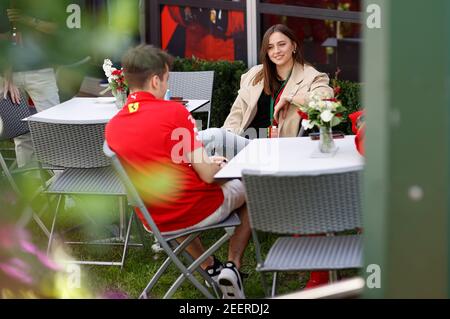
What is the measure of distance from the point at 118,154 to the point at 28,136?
2.27m

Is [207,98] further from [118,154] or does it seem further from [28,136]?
[118,154]

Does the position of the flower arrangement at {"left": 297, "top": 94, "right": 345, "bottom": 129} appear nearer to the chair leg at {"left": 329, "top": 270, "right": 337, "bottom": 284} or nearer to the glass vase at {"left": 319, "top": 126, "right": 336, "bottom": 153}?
the glass vase at {"left": 319, "top": 126, "right": 336, "bottom": 153}

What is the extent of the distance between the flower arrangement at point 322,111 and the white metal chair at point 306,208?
687 mm

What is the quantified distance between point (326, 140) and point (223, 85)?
10.6ft

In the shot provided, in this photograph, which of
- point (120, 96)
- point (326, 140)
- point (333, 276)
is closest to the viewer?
point (333, 276)

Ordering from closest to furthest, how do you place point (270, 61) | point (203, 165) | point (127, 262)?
point (203, 165)
point (127, 262)
point (270, 61)

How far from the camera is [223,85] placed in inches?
284

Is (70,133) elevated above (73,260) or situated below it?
above

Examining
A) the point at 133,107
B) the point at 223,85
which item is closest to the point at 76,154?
the point at 133,107

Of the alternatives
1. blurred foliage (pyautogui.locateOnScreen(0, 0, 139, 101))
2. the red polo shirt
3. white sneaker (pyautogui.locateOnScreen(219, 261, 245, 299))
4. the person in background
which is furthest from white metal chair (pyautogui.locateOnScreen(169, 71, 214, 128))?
the person in background

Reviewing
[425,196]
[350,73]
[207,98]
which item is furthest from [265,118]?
[425,196]

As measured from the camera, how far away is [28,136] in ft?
19.6

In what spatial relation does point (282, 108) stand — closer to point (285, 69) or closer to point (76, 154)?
point (285, 69)

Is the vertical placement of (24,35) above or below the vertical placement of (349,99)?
Result: above
